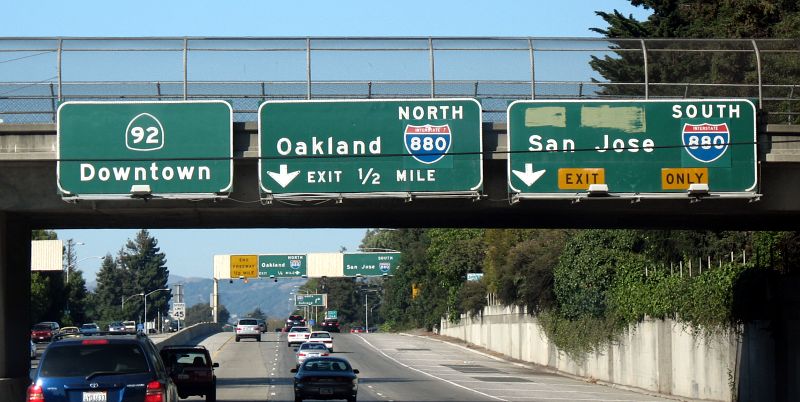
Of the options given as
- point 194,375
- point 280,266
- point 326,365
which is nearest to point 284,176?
point 326,365

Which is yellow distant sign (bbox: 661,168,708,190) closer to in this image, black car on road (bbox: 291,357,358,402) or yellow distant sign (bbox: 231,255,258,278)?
black car on road (bbox: 291,357,358,402)

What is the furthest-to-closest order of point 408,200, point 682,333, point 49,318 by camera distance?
point 49,318 < point 682,333 < point 408,200

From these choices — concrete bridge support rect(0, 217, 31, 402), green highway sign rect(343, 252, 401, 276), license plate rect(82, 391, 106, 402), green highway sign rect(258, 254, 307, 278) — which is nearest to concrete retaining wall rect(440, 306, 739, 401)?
concrete bridge support rect(0, 217, 31, 402)

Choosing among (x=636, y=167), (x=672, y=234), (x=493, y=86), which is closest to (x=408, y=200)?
(x=493, y=86)

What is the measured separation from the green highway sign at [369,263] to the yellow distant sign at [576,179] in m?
83.9

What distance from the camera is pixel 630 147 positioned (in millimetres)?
23266

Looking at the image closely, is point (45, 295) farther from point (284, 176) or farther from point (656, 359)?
point (284, 176)

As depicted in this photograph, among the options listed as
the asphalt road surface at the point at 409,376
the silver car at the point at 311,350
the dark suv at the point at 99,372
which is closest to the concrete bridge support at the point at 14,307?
the dark suv at the point at 99,372

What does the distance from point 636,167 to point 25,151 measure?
40.3ft

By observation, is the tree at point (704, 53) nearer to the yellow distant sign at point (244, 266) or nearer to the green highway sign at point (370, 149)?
the green highway sign at point (370, 149)

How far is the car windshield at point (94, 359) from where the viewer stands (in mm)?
14633

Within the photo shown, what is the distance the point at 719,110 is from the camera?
23.4 meters

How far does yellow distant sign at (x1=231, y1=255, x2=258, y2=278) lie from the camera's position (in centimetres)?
10675

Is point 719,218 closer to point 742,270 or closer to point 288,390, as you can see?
point 742,270
